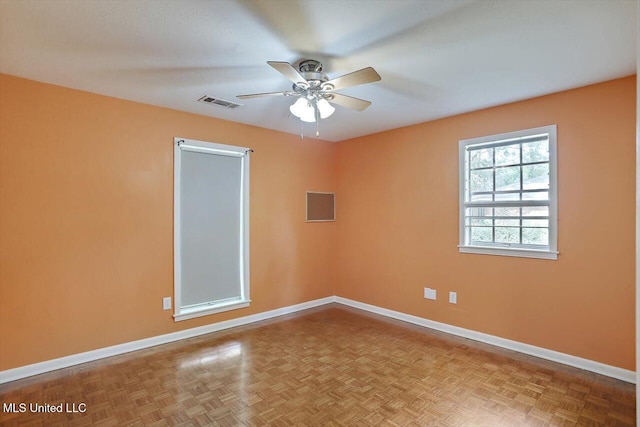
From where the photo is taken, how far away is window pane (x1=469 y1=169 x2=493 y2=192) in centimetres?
346

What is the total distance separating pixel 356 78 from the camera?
2137 mm

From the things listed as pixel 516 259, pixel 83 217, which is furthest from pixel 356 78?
pixel 83 217

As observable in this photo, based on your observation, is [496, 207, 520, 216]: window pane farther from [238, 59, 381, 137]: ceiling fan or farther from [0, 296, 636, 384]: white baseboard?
[238, 59, 381, 137]: ceiling fan

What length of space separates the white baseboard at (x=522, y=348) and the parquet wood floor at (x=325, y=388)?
8 cm

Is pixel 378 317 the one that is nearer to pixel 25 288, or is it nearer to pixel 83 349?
pixel 83 349

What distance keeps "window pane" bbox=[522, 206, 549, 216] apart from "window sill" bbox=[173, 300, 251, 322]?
3169mm

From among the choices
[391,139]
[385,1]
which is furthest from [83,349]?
[391,139]

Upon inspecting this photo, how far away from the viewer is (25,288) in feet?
8.80

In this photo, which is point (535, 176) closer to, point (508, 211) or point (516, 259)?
point (508, 211)

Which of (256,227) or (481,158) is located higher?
(481,158)

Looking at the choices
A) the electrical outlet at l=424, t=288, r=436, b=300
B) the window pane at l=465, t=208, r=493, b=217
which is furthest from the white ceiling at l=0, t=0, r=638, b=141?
the electrical outlet at l=424, t=288, r=436, b=300

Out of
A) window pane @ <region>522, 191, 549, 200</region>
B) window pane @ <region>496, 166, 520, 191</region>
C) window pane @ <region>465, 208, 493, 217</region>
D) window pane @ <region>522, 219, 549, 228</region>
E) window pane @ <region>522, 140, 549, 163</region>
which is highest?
window pane @ <region>522, 140, 549, 163</region>

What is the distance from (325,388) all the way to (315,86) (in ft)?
7.48

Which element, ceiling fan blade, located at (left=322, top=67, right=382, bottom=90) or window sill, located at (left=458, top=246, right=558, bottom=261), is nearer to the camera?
ceiling fan blade, located at (left=322, top=67, right=382, bottom=90)
